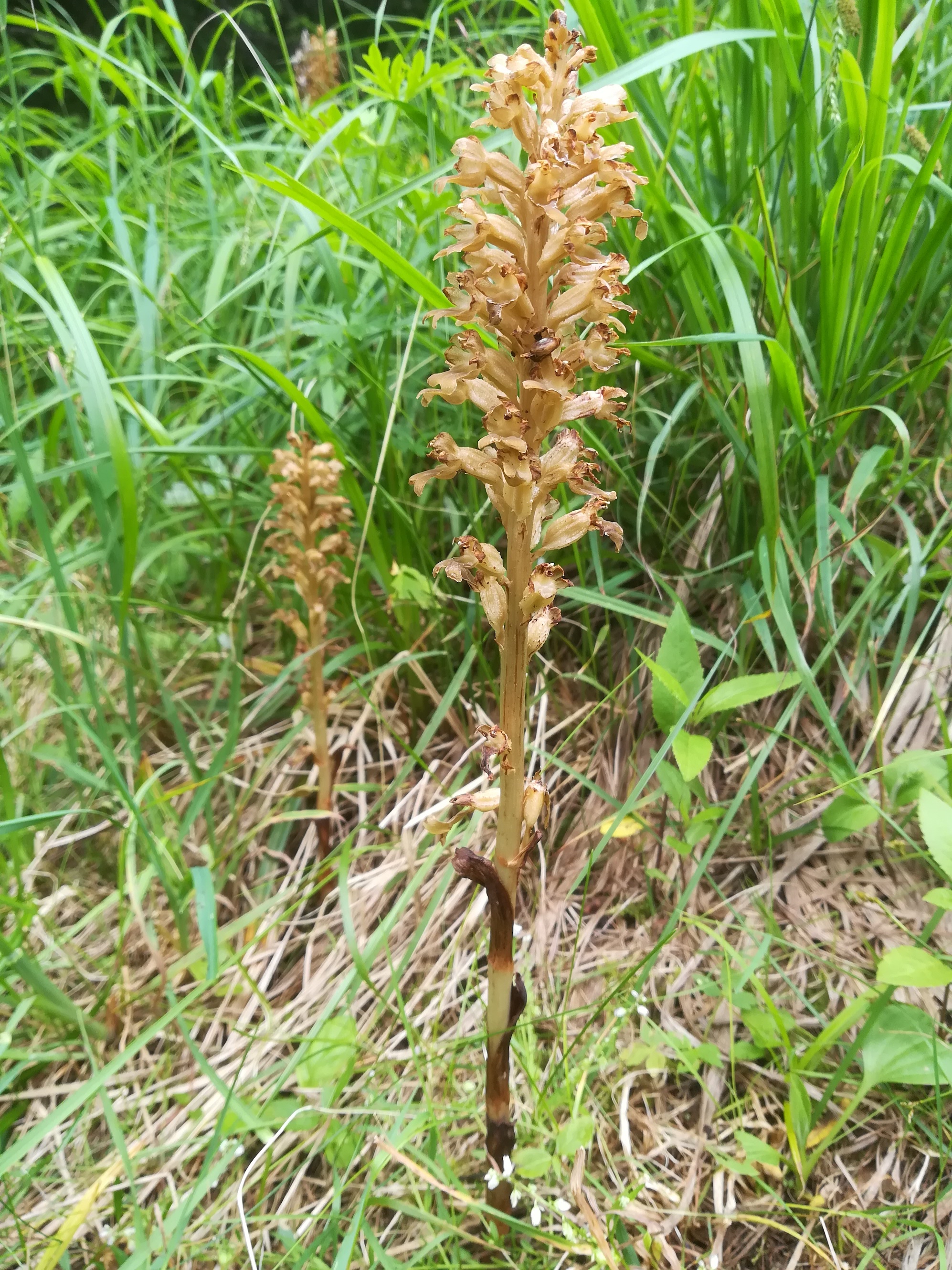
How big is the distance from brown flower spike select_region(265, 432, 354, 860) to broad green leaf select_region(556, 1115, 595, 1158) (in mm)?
867

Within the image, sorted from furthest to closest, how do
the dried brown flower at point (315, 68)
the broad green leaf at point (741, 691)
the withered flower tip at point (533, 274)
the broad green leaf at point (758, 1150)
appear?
the dried brown flower at point (315, 68) → the broad green leaf at point (741, 691) → the broad green leaf at point (758, 1150) → the withered flower tip at point (533, 274)

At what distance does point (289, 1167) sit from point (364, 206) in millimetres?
2052

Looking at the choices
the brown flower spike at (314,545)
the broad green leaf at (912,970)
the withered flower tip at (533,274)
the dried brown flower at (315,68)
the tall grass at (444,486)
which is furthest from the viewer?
the dried brown flower at (315,68)

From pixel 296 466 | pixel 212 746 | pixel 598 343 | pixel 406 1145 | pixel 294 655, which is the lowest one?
pixel 406 1145

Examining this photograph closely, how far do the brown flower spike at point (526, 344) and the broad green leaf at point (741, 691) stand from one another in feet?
1.62

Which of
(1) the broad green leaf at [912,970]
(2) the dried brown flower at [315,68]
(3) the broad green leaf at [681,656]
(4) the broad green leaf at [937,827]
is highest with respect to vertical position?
(2) the dried brown flower at [315,68]

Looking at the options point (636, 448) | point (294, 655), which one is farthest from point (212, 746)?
point (636, 448)

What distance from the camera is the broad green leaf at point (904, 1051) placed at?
136cm

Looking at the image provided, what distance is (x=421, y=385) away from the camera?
2.34 m

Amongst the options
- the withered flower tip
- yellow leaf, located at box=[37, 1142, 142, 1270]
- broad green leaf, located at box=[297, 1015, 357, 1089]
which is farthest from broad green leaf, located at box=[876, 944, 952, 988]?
A: yellow leaf, located at box=[37, 1142, 142, 1270]

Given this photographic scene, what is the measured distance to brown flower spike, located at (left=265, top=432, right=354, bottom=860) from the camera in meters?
1.94

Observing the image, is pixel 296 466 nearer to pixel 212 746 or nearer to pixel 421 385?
pixel 421 385

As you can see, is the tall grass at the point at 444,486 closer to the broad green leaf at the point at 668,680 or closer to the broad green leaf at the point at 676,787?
the broad green leaf at the point at 676,787

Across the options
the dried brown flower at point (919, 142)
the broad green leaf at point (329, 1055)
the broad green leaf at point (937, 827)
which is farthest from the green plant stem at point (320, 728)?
the dried brown flower at point (919, 142)
